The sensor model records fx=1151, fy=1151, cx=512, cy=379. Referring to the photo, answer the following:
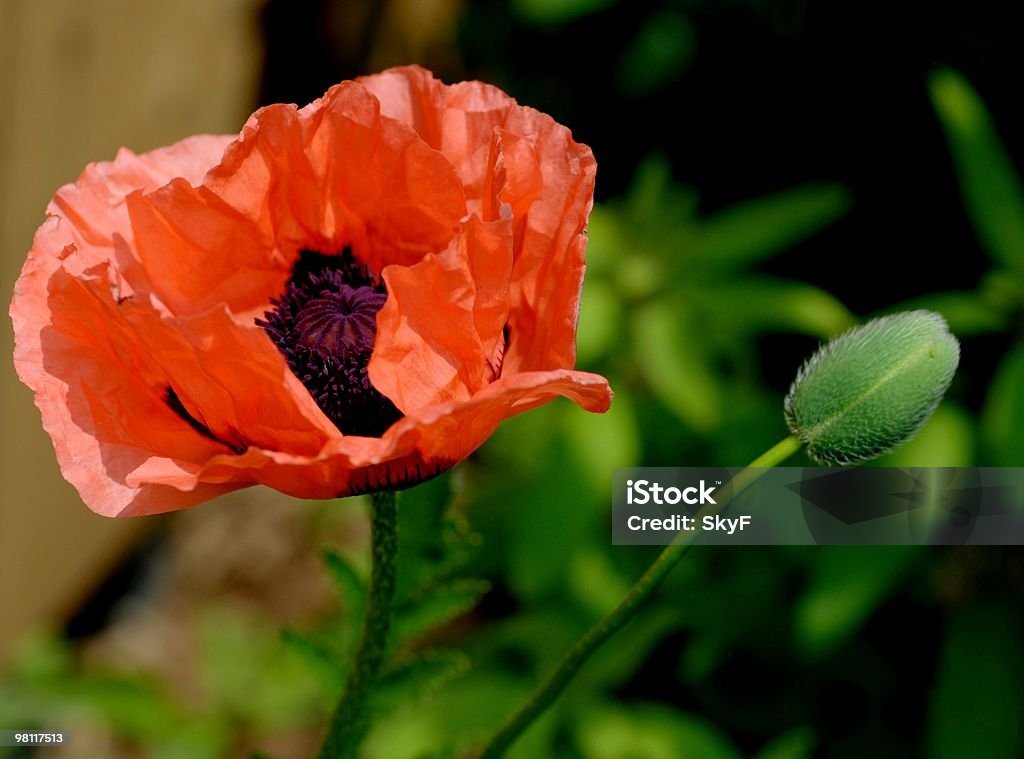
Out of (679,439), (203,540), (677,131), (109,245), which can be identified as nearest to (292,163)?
(109,245)

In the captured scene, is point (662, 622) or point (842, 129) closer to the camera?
point (662, 622)

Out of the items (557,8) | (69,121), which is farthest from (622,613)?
(69,121)

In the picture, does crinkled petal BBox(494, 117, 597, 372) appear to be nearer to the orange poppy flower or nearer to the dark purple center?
the orange poppy flower

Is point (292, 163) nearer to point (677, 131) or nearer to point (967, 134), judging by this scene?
point (967, 134)

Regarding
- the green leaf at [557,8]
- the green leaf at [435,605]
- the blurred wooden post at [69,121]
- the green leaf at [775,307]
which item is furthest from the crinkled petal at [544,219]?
the blurred wooden post at [69,121]

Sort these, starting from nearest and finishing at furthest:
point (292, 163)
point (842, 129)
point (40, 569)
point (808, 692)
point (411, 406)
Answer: point (411, 406), point (292, 163), point (808, 692), point (842, 129), point (40, 569)

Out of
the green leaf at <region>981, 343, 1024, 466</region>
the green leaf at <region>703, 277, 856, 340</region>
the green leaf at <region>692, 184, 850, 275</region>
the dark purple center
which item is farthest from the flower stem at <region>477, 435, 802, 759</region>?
the green leaf at <region>692, 184, 850, 275</region>
